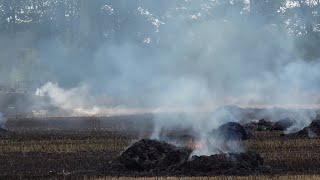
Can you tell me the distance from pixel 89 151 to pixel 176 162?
23.3 feet

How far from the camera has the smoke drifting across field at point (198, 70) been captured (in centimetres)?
5272

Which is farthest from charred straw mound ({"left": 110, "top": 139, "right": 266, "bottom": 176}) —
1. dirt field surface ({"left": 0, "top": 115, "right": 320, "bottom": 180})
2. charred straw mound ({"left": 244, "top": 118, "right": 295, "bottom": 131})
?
charred straw mound ({"left": 244, "top": 118, "right": 295, "bottom": 131})

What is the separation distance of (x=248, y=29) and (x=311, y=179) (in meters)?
37.0

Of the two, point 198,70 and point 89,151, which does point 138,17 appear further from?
point 89,151

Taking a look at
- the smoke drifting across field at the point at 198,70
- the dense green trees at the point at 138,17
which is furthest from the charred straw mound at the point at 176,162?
the dense green trees at the point at 138,17

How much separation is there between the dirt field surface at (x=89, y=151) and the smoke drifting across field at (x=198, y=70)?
497 centimetres

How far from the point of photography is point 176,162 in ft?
85.4

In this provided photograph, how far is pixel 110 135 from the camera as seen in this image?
134ft

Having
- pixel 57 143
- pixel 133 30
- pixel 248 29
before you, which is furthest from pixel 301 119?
pixel 133 30

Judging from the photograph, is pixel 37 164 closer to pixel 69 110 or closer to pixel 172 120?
pixel 172 120

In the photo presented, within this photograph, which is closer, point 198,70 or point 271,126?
point 271,126

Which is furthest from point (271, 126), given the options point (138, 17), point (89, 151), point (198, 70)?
point (138, 17)

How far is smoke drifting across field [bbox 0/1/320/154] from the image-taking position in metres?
52.7

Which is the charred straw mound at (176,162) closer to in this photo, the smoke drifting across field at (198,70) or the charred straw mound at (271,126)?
the charred straw mound at (271,126)
